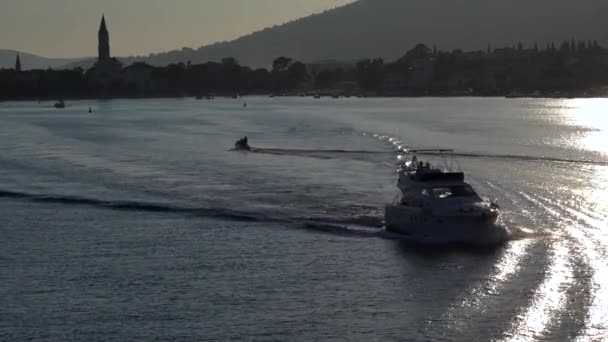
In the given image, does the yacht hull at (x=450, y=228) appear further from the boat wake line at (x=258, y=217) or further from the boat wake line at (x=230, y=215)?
the boat wake line at (x=230, y=215)

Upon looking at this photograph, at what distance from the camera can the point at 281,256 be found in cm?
3064

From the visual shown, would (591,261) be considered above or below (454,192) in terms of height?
below

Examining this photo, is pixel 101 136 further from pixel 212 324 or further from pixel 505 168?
pixel 212 324

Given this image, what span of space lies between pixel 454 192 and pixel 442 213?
137 cm

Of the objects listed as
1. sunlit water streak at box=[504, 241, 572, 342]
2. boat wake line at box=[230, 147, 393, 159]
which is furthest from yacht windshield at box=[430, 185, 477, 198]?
boat wake line at box=[230, 147, 393, 159]

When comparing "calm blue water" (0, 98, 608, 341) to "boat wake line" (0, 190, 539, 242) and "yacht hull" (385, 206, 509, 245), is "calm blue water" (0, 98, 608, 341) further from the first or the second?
"yacht hull" (385, 206, 509, 245)

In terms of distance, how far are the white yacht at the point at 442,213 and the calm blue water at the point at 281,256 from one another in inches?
36.8

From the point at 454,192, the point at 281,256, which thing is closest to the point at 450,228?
the point at 454,192

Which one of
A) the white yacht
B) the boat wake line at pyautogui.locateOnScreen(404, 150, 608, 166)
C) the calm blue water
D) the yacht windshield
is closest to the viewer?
the calm blue water

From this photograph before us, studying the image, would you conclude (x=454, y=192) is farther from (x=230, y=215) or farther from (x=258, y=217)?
(x=230, y=215)

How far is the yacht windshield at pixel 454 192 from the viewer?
3347 centimetres

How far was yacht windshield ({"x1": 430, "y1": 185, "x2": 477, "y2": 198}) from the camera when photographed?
3347cm

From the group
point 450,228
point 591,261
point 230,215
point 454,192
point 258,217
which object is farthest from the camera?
point 230,215

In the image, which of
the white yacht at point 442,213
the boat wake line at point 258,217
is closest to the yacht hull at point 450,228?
the white yacht at point 442,213
